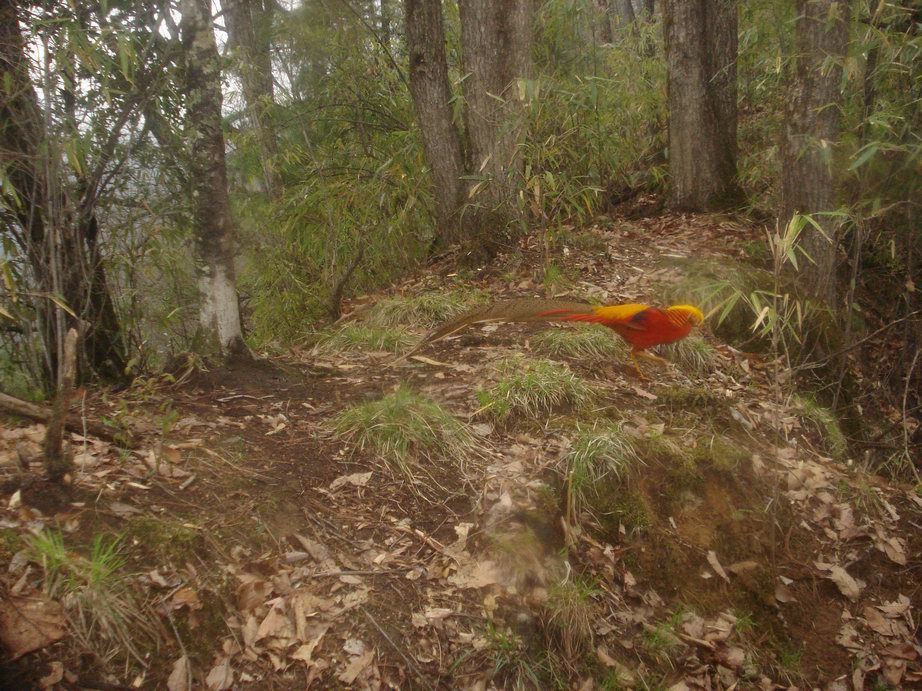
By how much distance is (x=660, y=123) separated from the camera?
7.04 m

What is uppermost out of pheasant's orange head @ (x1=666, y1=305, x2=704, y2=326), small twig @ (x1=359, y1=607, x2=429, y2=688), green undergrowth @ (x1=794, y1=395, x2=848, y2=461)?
pheasant's orange head @ (x1=666, y1=305, x2=704, y2=326)

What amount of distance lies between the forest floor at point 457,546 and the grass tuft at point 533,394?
49mm

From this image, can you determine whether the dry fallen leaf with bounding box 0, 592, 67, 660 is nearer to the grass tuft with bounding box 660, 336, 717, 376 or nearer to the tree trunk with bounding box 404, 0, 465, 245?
the grass tuft with bounding box 660, 336, 717, 376

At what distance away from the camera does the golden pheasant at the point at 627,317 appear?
349 cm

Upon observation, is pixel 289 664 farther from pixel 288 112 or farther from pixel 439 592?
pixel 288 112

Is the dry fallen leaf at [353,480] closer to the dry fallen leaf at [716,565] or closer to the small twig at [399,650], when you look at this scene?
the small twig at [399,650]

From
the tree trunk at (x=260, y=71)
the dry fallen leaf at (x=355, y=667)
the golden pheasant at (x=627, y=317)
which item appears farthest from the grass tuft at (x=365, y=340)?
the dry fallen leaf at (x=355, y=667)

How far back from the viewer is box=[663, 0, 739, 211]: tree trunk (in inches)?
243

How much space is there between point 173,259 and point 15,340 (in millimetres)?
824

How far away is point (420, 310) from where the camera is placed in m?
4.94

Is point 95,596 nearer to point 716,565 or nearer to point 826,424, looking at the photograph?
point 716,565

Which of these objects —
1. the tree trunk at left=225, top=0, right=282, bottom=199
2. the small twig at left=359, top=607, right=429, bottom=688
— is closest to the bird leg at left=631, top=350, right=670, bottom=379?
the small twig at left=359, top=607, right=429, bottom=688

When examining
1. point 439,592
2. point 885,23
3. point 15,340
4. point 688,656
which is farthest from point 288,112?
point 688,656

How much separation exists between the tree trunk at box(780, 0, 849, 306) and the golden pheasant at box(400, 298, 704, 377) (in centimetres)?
143
